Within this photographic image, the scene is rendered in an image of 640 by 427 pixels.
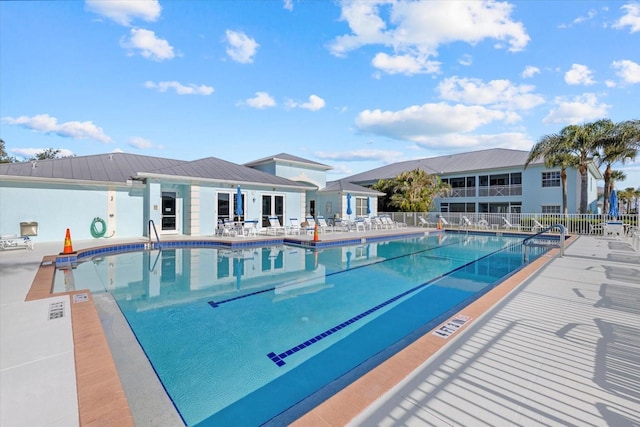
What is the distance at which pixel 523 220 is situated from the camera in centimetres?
1973

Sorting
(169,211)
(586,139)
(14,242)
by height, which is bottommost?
(14,242)

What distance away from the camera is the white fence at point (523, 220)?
1677cm

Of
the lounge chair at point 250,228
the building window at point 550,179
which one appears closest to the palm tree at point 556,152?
the building window at point 550,179

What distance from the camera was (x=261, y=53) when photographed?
14.7 meters

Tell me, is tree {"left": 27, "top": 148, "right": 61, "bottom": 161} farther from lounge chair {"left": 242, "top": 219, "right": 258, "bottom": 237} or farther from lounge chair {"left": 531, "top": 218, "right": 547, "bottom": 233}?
lounge chair {"left": 531, "top": 218, "right": 547, "bottom": 233}

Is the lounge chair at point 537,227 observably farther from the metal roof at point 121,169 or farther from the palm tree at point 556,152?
the metal roof at point 121,169

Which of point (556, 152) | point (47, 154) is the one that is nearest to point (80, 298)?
point (556, 152)

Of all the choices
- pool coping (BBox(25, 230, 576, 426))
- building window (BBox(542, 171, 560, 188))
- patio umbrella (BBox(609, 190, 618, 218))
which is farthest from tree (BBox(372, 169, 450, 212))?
pool coping (BBox(25, 230, 576, 426))

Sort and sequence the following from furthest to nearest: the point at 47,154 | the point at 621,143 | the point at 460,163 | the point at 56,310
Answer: the point at 47,154, the point at 460,163, the point at 621,143, the point at 56,310

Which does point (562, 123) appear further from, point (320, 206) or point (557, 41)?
point (320, 206)

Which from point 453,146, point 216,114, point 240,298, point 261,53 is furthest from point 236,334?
point 453,146

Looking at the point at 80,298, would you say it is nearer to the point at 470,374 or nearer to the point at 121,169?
the point at 470,374

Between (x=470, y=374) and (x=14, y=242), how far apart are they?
1523cm

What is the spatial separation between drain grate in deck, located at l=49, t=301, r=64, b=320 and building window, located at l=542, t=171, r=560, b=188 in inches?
1162
